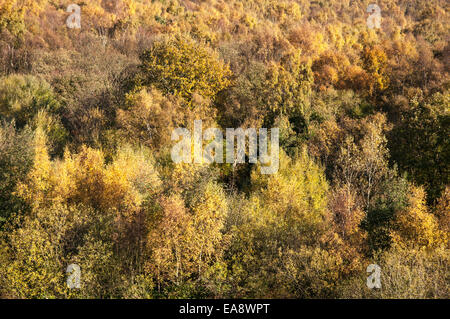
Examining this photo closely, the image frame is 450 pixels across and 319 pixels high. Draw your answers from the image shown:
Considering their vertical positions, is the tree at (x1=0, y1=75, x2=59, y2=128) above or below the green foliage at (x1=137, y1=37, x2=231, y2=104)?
below

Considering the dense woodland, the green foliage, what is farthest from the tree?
the green foliage

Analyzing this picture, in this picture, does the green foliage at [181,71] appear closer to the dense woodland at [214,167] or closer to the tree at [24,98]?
the dense woodland at [214,167]

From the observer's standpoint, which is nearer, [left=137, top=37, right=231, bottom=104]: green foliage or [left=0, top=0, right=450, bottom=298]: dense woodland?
[left=0, top=0, right=450, bottom=298]: dense woodland

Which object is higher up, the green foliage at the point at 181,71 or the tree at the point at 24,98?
the green foliage at the point at 181,71

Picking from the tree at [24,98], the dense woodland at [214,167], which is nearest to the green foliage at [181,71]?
the dense woodland at [214,167]

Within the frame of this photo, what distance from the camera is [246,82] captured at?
45.6m

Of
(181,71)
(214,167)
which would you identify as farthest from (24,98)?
(214,167)

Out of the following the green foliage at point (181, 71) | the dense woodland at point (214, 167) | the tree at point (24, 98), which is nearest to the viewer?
the dense woodland at point (214, 167)

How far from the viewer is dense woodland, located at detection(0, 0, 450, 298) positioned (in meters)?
23.3

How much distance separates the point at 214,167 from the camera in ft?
123

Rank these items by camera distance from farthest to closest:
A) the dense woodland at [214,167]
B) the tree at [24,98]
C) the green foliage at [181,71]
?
the tree at [24,98]
the green foliage at [181,71]
the dense woodland at [214,167]

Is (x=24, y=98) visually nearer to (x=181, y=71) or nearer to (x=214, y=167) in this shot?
(x=181, y=71)

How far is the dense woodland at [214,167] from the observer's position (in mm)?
23312

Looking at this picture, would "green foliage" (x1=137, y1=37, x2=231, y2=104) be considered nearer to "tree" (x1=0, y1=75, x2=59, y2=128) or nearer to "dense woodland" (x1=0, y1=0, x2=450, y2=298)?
"dense woodland" (x1=0, y1=0, x2=450, y2=298)
